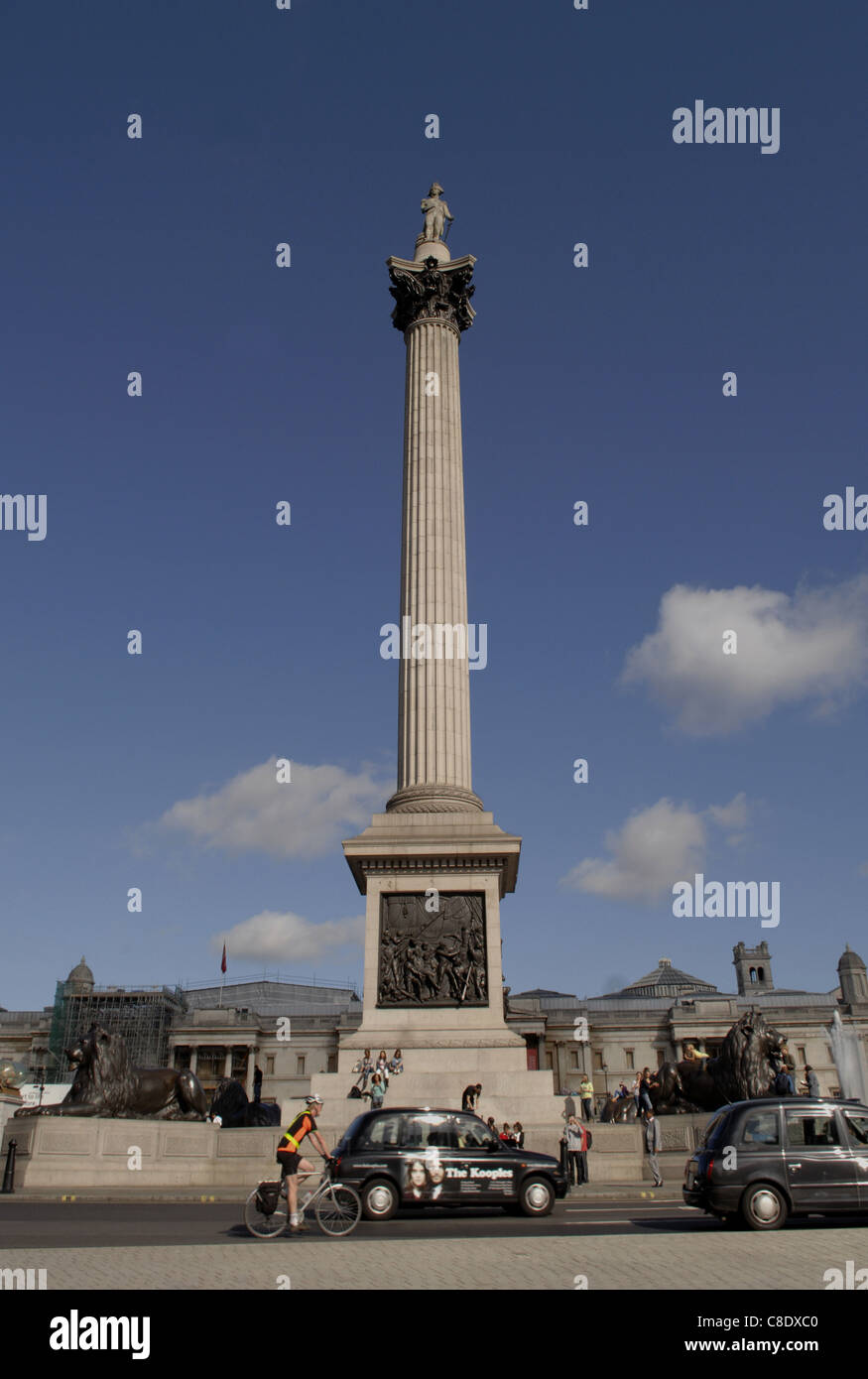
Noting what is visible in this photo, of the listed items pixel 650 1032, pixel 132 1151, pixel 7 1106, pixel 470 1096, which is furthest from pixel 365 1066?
pixel 650 1032

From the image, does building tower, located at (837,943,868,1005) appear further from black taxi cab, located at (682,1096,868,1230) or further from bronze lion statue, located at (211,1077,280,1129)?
black taxi cab, located at (682,1096,868,1230)

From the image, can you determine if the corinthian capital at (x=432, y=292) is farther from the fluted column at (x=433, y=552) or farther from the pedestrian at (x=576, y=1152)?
the pedestrian at (x=576, y=1152)

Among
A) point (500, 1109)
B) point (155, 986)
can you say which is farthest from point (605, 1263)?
point (155, 986)

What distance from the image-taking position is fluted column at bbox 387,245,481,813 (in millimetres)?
32344

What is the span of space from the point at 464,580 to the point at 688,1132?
17533 millimetres

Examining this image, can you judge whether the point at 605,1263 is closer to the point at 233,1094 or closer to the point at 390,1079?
the point at 390,1079

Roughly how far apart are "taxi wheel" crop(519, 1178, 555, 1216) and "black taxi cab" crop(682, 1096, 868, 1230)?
2.60m

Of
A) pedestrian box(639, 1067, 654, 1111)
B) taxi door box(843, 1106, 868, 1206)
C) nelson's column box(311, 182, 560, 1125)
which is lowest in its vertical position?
pedestrian box(639, 1067, 654, 1111)

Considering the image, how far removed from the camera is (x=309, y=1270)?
10148mm

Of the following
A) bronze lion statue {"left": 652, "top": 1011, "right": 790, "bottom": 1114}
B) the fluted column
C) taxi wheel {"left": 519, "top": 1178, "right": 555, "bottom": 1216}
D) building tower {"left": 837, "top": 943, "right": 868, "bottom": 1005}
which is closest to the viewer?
taxi wheel {"left": 519, "top": 1178, "right": 555, "bottom": 1216}

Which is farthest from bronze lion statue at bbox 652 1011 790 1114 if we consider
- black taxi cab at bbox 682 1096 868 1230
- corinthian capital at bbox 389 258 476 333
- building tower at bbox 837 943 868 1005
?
building tower at bbox 837 943 868 1005

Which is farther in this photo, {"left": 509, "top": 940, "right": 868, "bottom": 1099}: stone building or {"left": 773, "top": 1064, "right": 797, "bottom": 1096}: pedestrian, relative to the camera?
{"left": 509, "top": 940, "right": 868, "bottom": 1099}: stone building

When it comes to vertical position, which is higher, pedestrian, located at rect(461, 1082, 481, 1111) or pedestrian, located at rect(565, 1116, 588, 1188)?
pedestrian, located at rect(461, 1082, 481, 1111)

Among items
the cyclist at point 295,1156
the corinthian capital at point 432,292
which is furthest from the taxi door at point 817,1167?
the corinthian capital at point 432,292
